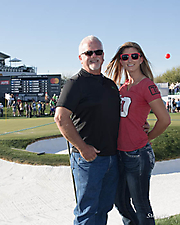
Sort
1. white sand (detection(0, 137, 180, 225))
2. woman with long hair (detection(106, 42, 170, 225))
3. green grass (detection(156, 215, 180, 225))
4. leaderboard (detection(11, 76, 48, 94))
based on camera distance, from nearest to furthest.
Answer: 1. woman with long hair (detection(106, 42, 170, 225))
2. green grass (detection(156, 215, 180, 225))
3. white sand (detection(0, 137, 180, 225))
4. leaderboard (detection(11, 76, 48, 94))

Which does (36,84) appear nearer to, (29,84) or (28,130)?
(29,84)

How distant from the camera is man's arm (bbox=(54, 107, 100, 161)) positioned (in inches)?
75.0

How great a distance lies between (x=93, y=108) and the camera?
2000 mm

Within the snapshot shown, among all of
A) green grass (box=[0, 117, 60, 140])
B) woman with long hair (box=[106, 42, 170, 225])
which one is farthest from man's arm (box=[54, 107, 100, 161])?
green grass (box=[0, 117, 60, 140])

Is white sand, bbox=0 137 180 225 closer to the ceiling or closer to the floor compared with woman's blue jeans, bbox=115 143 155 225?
closer to the floor

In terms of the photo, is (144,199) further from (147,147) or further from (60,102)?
(60,102)

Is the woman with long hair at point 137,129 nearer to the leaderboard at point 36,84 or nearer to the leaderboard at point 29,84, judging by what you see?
the leaderboard at point 36,84

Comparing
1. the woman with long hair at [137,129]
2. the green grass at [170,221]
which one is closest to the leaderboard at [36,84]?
the green grass at [170,221]

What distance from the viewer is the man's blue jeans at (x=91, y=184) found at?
6.69ft

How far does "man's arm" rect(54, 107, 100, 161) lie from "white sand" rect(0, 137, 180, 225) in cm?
183

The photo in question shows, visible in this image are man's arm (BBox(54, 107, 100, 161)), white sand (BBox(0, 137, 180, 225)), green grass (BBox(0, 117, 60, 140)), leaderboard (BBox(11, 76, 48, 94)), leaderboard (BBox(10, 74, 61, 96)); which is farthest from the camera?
leaderboard (BBox(11, 76, 48, 94))

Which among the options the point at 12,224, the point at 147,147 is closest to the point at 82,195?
the point at 147,147

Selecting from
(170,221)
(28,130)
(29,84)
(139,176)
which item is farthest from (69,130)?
(29,84)

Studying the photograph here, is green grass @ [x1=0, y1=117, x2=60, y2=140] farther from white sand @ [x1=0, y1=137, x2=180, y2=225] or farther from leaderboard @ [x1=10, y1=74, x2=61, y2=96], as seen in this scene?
leaderboard @ [x1=10, y1=74, x2=61, y2=96]
